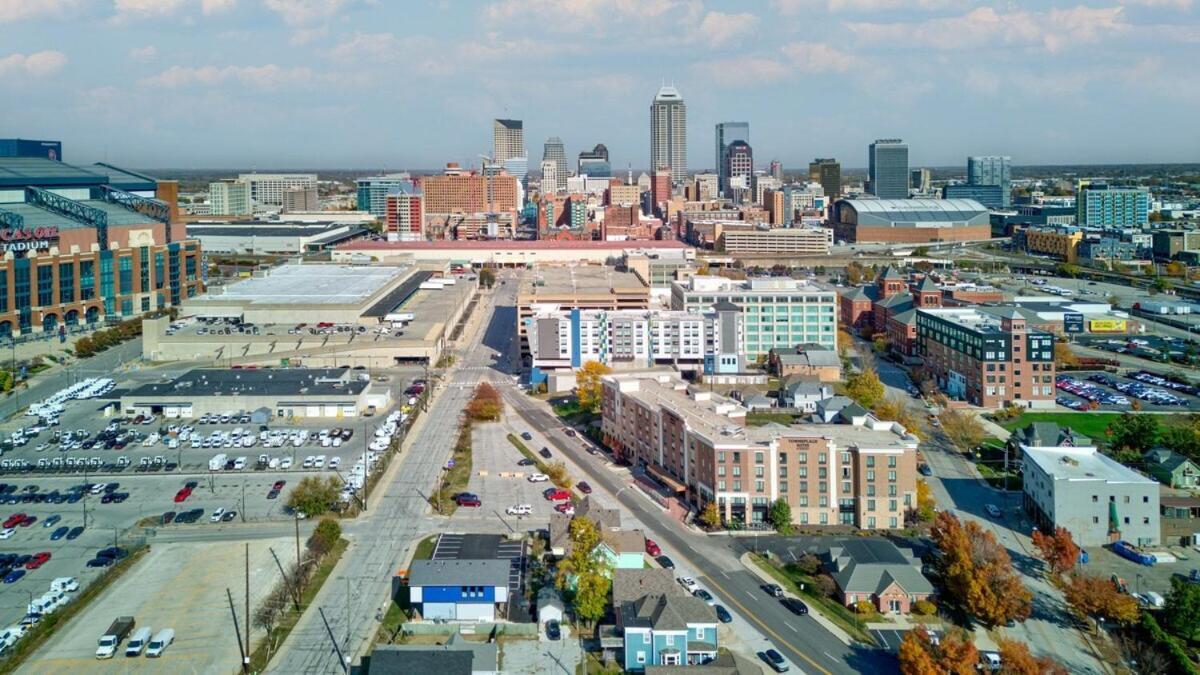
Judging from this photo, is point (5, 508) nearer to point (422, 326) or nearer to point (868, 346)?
point (422, 326)

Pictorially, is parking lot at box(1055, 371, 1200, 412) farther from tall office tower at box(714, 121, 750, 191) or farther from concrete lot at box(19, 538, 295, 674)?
tall office tower at box(714, 121, 750, 191)

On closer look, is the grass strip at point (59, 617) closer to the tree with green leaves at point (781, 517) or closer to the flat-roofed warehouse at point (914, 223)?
the tree with green leaves at point (781, 517)

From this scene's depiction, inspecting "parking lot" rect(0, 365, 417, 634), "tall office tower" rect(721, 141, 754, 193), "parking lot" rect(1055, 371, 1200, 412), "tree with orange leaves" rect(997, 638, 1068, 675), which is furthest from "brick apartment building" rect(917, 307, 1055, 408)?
"tall office tower" rect(721, 141, 754, 193)

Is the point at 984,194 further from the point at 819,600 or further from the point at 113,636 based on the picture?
the point at 113,636

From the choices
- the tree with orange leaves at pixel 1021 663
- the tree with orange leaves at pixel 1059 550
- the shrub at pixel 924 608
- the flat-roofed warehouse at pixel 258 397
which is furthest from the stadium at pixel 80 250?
the tree with orange leaves at pixel 1021 663

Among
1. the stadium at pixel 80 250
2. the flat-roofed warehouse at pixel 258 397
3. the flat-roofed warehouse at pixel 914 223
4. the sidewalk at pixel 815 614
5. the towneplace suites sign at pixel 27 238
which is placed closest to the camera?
the sidewalk at pixel 815 614

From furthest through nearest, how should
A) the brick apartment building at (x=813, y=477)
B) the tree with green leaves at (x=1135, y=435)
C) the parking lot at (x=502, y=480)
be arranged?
the tree with green leaves at (x=1135, y=435) < the parking lot at (x=502, y=480) < the brick apartment building at (x=813, y=477)

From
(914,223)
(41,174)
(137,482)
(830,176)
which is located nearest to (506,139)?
(830,176)
